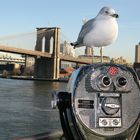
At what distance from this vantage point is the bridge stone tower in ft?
269

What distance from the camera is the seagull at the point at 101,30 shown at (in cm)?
322

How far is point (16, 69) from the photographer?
406 feet

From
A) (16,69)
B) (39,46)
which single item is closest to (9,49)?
(39,46)

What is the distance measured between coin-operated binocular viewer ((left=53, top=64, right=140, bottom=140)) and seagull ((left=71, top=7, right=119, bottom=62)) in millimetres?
555

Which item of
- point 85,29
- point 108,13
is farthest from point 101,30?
point 85,29

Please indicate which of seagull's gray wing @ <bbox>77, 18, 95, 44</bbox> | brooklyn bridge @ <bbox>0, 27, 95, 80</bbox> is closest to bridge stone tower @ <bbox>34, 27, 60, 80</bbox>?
brooklyn bridge @ <bbox>0, 27, 95, 80</bbox>

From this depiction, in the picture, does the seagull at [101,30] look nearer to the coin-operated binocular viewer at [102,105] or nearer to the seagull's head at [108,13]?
the seagull's head at [108,13]

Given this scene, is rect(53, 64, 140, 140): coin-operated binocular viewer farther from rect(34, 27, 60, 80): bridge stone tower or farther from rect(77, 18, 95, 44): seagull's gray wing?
rect(34, 27, 60, 80): bridge stone tower

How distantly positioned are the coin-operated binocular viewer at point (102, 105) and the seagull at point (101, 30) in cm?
56

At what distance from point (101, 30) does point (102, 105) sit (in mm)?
793

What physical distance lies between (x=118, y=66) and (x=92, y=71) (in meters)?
0.15

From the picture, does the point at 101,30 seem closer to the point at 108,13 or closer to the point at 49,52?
the point at 108,13

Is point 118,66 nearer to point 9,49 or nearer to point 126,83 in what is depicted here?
point 126,83

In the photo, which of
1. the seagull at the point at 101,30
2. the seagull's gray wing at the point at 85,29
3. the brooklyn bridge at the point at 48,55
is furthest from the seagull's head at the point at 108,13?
the brooklyn bridge at the point at 48,55
